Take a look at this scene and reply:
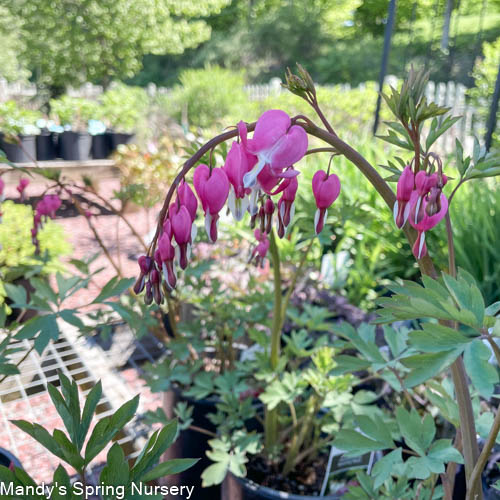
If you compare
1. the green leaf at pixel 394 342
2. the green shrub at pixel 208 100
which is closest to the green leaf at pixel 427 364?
the green leaf at pixel 394 342

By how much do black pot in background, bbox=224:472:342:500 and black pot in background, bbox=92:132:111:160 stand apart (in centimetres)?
541

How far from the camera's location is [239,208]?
23.6 inches

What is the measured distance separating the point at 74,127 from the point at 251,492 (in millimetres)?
5816

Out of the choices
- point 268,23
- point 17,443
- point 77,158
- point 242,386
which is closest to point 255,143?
point 242,386

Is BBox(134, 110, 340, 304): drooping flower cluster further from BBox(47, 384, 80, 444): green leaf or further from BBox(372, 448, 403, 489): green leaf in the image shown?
BBox(372, 448, 403, 489): green leaf

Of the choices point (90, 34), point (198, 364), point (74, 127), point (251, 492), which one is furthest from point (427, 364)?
point (90, 34)

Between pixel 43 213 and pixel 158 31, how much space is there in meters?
13.3

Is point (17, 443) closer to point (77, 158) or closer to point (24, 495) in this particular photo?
point (24, 495)

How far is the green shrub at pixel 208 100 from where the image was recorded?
8.28 m

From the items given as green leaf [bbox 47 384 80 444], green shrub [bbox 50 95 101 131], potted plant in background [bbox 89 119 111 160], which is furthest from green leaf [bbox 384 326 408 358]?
green shrub [bbox 50 95 101 131]

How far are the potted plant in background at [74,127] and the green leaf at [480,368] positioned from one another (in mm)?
5692

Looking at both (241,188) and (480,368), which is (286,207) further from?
(480,368)

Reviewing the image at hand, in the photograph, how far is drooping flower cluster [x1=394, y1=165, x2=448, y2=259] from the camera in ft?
1.79

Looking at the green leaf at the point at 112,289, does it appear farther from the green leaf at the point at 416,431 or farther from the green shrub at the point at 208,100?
the green shrub at the point at 208,100
